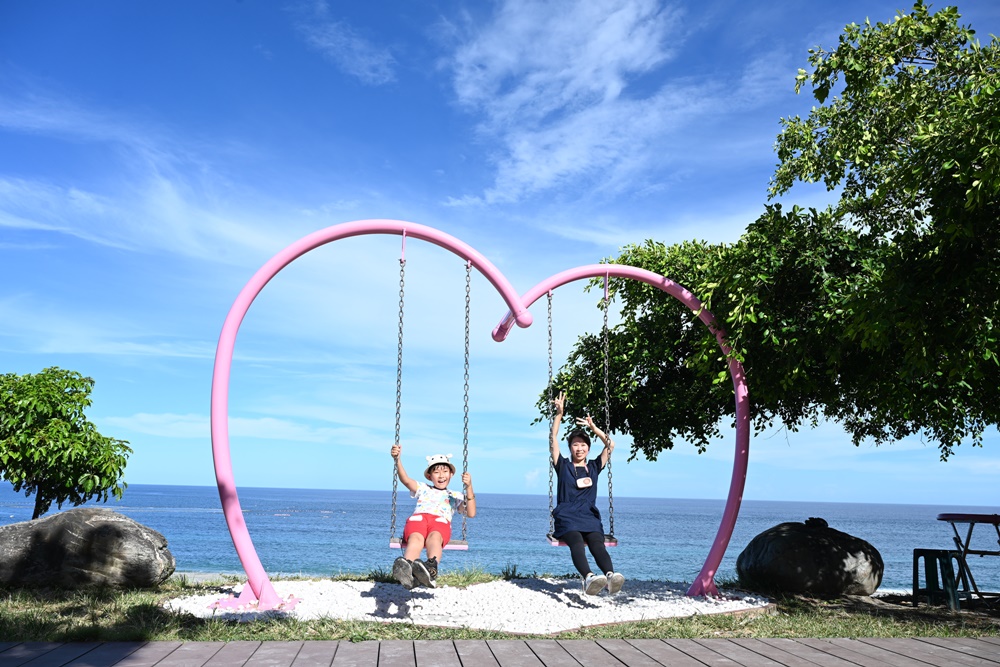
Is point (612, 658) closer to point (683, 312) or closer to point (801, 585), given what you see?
point (801, 585)

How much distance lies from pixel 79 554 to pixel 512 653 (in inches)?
244

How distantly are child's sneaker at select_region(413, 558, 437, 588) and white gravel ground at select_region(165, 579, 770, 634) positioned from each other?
0.50m

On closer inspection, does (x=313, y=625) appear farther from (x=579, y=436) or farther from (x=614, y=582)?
(x=579, y=436)

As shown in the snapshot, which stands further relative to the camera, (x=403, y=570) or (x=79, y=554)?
(x=79, y=554)

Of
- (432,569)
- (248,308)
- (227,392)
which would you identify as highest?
(248,308)

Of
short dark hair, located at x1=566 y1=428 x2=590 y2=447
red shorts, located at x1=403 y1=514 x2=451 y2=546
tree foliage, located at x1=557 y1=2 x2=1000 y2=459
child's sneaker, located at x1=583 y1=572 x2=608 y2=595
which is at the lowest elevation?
child's sneaker, located at x1=583 y1=572 x2=608 y2=595

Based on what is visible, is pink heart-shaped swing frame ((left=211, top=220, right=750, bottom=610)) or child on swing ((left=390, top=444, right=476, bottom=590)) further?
pink heart-shaped swing frame ((left=211, top=220, right=750, bottom=610))

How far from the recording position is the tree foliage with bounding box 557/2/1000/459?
8.52 meters

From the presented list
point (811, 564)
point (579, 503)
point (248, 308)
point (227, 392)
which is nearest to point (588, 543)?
point (579, 503)

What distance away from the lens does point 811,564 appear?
11516 mm

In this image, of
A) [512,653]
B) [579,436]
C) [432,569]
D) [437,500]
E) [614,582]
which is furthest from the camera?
[579,436]

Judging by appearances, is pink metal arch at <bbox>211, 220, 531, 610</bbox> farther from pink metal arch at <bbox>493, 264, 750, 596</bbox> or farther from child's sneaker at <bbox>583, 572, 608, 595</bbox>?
child's sneaker at <bbox>583, 572, 608, 595</bbox>

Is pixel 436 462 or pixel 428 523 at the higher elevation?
pixel 436 462

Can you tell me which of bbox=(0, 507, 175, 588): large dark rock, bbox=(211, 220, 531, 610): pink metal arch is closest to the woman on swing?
bbox=(211, 220, 531, 610): pink metal arch
